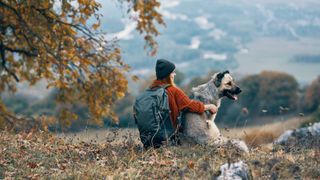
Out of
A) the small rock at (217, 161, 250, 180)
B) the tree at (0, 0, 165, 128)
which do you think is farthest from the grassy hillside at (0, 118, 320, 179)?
the tree at (0, 0, 165, 128)

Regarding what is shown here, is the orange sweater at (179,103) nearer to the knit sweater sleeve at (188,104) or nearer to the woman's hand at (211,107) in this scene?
the knit sweater sleeve at (188,104)

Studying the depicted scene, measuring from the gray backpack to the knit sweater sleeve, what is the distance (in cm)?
20

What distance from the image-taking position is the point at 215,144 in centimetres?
1041

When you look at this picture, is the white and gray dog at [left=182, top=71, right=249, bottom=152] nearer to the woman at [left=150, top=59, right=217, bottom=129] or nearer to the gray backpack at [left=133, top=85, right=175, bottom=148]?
the woman at [left=150, top=59, right=217, bottom=129]

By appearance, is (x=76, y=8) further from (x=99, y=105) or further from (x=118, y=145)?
(x=118, y=145)

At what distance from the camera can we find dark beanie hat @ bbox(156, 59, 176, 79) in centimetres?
1048

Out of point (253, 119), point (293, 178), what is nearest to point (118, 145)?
point (293, 178)

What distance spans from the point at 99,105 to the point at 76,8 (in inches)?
121

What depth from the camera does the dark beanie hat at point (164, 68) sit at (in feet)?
34.4

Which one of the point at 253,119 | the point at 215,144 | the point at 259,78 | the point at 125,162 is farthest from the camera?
the point at 259,78

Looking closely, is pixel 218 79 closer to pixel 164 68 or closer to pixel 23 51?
pixel 164 68

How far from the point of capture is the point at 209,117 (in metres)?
10.6

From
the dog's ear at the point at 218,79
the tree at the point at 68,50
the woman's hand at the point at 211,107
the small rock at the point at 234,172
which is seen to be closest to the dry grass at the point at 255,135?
the woman's hand at the point at 211,107

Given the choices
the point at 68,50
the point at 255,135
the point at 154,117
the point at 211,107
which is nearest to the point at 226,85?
the point at 211,107
